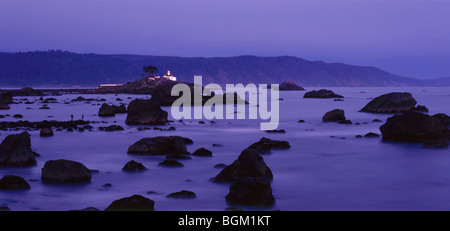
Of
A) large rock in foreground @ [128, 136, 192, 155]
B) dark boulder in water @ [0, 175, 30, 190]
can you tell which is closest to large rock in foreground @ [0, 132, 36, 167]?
dark boulder in water @ [0, 175, 30, 190]

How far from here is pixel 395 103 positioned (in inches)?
2215

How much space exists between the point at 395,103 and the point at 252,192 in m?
46.5

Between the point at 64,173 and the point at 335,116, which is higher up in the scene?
the point at 335,116

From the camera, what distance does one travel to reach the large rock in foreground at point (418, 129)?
2732 centimetres

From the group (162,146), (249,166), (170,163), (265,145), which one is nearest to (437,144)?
(265,145)

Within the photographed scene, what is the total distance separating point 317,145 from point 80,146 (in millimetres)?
12690

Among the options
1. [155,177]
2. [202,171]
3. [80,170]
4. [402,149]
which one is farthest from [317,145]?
[80,170]

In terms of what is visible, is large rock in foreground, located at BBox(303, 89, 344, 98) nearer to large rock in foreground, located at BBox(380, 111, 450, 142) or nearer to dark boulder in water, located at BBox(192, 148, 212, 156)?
large rock in foreground, located at BBox(380, 111, 450, 142)

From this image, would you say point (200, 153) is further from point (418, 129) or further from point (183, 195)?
point (418, 129)

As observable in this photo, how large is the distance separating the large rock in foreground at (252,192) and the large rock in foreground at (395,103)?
4552cm
